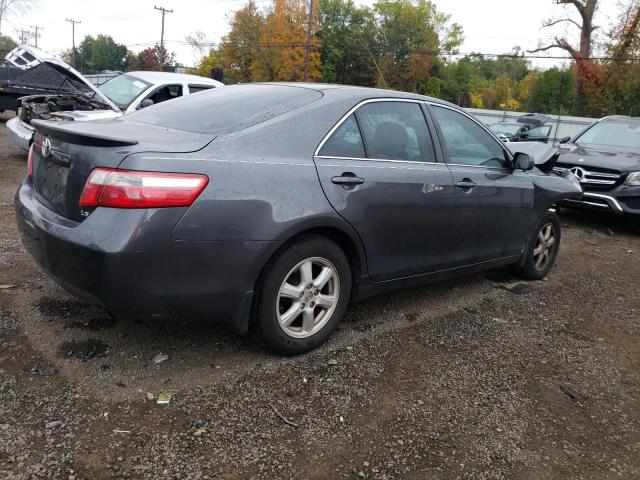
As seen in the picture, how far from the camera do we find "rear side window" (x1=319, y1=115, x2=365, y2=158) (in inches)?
125

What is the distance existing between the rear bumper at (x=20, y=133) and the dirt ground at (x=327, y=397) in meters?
4.40

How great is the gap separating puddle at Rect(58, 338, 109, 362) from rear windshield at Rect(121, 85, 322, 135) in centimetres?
132

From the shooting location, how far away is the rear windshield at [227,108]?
3080mm

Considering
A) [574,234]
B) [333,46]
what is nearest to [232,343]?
[574,234]

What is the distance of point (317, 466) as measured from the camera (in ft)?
7.75

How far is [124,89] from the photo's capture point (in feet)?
31.8

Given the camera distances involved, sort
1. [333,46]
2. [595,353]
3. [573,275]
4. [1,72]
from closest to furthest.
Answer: [595,353] < [573,275] < [1,72] < [333,46]

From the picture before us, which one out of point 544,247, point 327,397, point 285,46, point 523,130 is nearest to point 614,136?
point 523,130

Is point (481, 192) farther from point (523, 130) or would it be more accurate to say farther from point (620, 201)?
point (523, 130)

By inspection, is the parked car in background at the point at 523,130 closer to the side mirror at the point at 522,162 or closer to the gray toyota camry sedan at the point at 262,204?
A: the side mirror at the point at 522,162

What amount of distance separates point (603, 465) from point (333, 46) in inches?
2459

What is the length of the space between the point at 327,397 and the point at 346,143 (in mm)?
1454

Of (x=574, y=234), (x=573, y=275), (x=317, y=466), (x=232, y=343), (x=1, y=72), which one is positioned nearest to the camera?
(x=317, y=466)

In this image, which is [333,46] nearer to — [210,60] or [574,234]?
[210,60]
